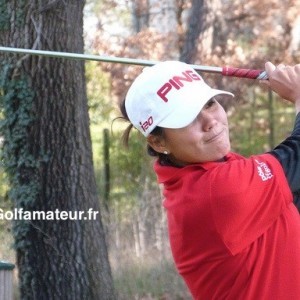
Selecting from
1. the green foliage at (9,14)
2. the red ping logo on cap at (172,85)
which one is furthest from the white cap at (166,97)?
the green foliage at (9,14)

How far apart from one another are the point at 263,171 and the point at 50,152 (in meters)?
4.09

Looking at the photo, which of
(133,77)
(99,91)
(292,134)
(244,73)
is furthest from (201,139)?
(133,77)

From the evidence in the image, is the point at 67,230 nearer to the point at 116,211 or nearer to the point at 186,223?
the point at 116,211

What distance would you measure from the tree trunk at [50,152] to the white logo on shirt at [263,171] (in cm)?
399

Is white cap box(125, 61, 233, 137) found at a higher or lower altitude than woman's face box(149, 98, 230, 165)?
higher

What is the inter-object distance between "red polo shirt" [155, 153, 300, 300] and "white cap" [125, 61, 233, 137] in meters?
0.14

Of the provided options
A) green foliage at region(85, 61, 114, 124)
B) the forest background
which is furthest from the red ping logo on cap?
green foliage at region(85, 61, 114, 124)

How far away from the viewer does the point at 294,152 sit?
2.28 metres

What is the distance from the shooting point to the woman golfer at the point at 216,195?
2.18 metres

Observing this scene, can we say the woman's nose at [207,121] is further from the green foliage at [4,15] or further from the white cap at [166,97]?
the green foliage at [4,15]

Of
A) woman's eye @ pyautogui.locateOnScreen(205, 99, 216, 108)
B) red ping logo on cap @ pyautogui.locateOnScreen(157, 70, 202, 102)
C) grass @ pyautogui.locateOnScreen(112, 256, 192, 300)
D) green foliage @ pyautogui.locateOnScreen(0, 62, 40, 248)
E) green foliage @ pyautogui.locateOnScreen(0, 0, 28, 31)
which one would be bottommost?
grass @ pyautogui.locateOnScreen(112, 256, 192, 300)

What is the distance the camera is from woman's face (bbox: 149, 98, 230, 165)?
2.24m

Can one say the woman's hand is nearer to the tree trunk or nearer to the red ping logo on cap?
the red ping logo on cap

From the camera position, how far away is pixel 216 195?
2170mm
